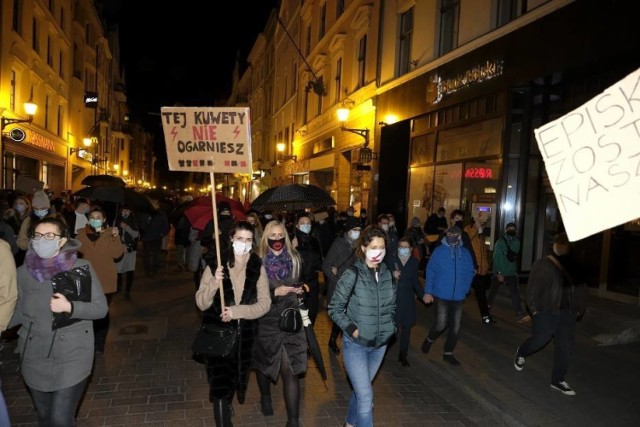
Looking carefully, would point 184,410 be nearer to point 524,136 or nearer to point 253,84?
point 524,136

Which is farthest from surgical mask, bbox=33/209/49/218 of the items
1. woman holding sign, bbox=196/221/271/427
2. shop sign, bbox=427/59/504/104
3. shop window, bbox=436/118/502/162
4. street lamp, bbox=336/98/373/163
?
street lamp, bbox=336/98/373/163

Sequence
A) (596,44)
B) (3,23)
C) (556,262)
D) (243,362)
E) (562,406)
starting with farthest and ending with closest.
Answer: (3,23)
(596,44)
(556,262)
(562,406)
(243,362)

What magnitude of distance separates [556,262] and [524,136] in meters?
6.01

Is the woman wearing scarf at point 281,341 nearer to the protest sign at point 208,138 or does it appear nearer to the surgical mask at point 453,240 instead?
the protest sign at point 208,138

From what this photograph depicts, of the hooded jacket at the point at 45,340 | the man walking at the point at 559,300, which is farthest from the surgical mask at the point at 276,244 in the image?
the man walking at the point at 559,300

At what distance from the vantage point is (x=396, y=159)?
1659 cm

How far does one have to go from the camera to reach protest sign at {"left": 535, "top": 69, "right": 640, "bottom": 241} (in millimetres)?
2633

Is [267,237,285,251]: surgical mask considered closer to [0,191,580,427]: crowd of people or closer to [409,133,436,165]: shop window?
[0,191,580,427]: crowd of people

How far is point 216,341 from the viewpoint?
406 centimetres

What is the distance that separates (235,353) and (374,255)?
144 cm

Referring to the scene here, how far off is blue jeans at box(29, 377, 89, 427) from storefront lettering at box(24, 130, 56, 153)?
2107 centimetres

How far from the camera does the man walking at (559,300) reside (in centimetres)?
554

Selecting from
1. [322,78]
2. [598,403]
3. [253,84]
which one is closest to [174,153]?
[598,403]

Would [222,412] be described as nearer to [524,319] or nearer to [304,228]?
[304,228]
